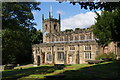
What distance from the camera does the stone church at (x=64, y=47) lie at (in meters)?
40.8

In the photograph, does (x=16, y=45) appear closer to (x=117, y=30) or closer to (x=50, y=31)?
(x=117, y=30)

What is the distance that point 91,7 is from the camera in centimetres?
1250

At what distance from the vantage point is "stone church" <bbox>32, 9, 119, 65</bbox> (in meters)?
40.8

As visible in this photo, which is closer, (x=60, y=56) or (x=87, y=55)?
(x=87, y=55)

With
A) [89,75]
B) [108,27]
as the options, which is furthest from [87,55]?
[89,75]

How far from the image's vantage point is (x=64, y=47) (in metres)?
46.5

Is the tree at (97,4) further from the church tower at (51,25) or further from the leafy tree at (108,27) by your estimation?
the church tower at (51,25)

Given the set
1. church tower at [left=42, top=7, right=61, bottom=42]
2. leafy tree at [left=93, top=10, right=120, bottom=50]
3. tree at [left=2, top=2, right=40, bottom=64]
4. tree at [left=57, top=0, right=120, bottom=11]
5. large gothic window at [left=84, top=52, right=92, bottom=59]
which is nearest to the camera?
tree at [left=57, top=0, right=120, bottom=11]

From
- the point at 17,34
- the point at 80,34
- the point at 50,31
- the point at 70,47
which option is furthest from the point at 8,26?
the point at 50,31

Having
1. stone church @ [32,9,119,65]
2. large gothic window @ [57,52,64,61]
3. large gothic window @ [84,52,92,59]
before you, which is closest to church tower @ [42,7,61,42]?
stone church @ [32,9,119,65]

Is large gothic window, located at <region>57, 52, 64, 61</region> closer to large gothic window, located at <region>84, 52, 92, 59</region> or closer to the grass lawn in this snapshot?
large gothic window, located at <region>84, 52, 92, 59</region>

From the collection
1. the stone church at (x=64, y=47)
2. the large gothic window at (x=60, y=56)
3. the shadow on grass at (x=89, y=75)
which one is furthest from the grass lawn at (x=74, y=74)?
the large gothic window at (x=60, y=56)

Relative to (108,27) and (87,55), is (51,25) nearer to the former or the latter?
(87,55)

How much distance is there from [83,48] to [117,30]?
17.7 m
